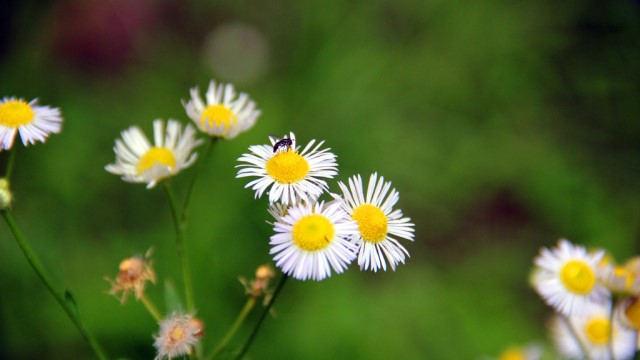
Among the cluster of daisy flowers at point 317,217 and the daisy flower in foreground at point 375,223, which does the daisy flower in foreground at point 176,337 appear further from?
the daisy flower in foreground at point 375,223

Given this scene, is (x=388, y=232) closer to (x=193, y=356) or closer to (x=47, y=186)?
(x=193, y=356)

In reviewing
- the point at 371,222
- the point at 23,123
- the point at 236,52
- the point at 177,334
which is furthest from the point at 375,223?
the point at 236,52

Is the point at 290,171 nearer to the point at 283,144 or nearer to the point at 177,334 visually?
the point at 283,144

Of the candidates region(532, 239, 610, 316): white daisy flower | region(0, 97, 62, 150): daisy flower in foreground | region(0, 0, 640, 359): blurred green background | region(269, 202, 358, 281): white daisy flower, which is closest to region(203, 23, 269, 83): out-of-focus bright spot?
region(0, 0, 640, 359): blurred green background

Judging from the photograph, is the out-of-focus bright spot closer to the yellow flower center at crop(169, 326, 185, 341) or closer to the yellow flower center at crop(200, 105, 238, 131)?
the yellow flower center at crop(200, 105, 238, 131)

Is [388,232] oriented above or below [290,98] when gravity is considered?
below

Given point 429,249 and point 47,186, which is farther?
point 429,249

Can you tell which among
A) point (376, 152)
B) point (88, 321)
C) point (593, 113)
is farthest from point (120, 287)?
point (593, 113)
